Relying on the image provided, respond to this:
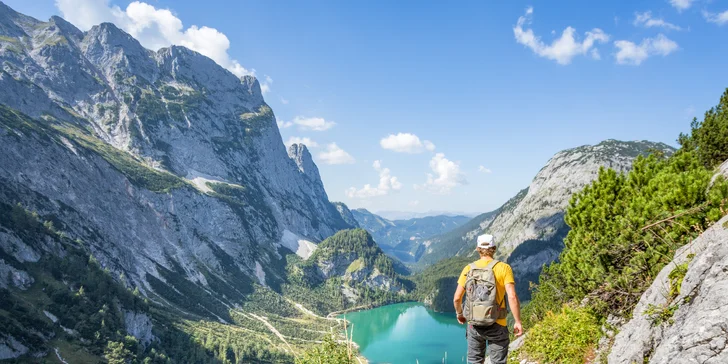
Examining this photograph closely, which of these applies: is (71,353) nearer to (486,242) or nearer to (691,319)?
(486,242)

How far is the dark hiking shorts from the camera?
948 centimetres

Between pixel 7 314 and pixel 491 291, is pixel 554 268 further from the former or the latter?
pixel 7 314

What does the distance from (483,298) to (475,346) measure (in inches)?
63.2

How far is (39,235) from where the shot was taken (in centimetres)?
13662

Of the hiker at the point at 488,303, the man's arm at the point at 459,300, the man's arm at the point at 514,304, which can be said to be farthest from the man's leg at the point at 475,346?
the man's arm at the point at 514,304

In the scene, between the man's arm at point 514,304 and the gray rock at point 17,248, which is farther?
the gray rock at point 17,248

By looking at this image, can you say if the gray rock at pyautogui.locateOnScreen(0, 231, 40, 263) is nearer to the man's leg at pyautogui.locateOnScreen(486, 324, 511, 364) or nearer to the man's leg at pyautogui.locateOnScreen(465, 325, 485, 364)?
the man's leg at pyautogui.locateOnScreen(465, 325, 485, 364)

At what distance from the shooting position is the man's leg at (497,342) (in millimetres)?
9469

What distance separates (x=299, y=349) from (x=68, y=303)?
3643 inches

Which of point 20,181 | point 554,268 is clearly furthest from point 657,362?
point 20,181

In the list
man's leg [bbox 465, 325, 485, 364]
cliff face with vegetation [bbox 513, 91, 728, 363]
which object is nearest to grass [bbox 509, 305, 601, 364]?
cliff face with vegetation [bbox 513, 91, 728, 363]

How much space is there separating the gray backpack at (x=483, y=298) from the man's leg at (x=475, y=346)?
0.56m

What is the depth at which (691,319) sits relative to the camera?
7.57m

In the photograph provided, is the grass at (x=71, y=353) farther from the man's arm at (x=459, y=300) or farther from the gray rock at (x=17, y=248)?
the man's arm at (x=459, y=300)
